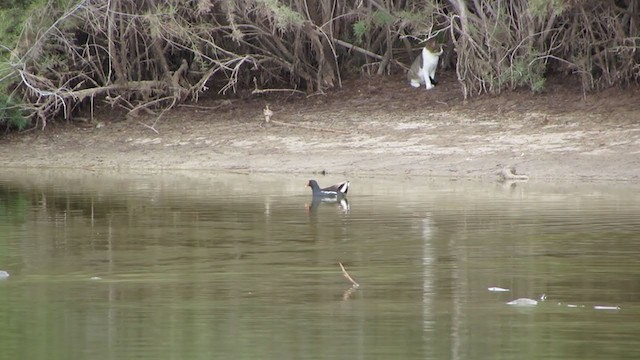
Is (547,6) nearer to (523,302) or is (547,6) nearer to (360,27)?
(360,27)

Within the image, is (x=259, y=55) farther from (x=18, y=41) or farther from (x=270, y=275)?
(x=270, y=275)

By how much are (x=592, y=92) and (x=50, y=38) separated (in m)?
9.84

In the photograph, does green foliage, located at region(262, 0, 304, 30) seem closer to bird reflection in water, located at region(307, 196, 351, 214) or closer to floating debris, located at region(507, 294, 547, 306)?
bird reflection in water, located at region(307, 196, 351, 214)

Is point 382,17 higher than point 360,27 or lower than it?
higher

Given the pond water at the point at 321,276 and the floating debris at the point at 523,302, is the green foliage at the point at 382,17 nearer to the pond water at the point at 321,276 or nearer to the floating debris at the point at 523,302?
the pond water at the point at 321,276

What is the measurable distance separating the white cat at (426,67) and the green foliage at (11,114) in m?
7.46

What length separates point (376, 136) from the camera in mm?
22297

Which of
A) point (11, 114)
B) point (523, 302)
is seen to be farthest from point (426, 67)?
point (523, 302)

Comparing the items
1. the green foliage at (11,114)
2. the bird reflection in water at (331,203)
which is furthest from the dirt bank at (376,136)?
the bird reflection in water at (331,203)

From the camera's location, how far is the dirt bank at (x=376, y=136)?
2006 centimetres

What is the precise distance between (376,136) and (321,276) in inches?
490

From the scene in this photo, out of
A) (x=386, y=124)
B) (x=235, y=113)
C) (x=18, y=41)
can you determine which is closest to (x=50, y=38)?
(x=18, y=41)

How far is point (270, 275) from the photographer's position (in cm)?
1002

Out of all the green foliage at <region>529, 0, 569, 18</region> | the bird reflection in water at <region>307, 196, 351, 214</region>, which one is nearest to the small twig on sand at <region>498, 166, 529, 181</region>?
the green foliage at <region>529, 0, 569, 18</region>
